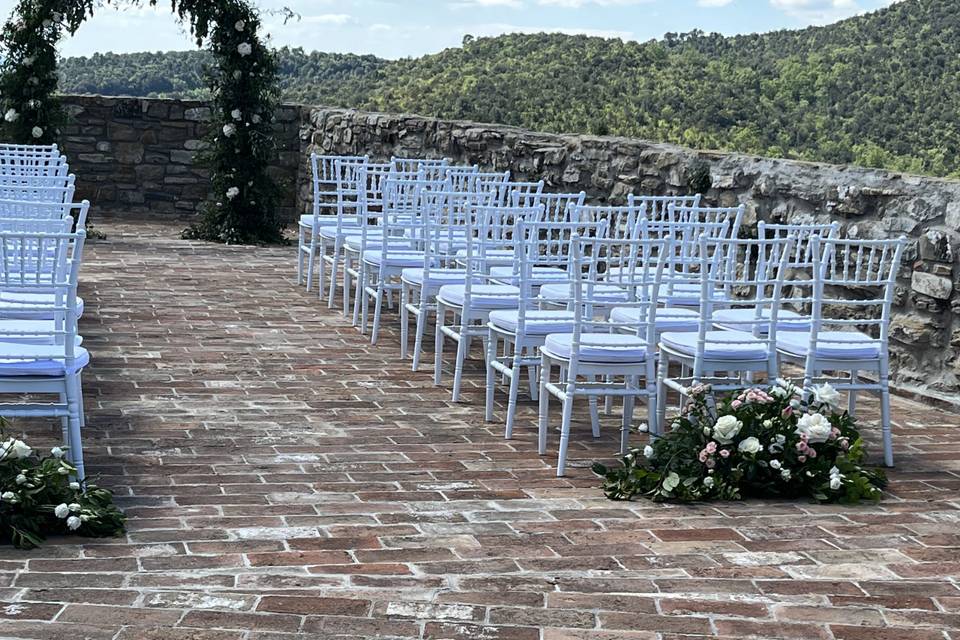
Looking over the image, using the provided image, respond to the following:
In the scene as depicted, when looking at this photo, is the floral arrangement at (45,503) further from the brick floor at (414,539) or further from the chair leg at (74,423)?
the chair leg at (74,423)

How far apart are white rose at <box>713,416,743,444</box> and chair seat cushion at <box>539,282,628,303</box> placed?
1.28 metres

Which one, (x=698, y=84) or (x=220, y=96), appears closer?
(x=220, y=96)

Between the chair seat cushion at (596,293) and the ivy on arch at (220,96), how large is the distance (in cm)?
575

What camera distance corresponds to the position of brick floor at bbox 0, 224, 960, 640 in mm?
3271

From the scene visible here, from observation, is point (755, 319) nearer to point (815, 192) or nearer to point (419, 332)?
point (419, 332)

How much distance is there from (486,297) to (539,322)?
66cm

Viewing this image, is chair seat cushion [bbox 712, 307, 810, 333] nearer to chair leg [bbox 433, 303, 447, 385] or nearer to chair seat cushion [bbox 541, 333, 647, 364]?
chair seat cushion [bbox 541, 333, 647, 364]

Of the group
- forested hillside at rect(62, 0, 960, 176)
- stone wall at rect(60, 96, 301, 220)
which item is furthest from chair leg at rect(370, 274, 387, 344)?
stone wall at rect(60, 96, 301, 220)

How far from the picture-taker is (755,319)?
205 inches

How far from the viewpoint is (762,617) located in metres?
3.33

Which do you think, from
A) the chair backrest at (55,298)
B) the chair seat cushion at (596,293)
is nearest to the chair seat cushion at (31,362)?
the chair backrest at (55,298)

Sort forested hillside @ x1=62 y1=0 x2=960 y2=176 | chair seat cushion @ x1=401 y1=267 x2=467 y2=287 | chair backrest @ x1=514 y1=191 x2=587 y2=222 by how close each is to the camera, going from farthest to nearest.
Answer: forested hillside @ x1=62 y1=0 x2=960 y2=176
chair seat cushion @ x1=401 y1=267 x2=467 y2=287
chair backrest @ x1=514 y1=191 x2=587 y2=222

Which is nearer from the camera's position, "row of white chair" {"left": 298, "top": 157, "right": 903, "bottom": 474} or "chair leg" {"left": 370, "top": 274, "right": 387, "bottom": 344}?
"row of white chair" {"left": 298, "top": 157, "right": 903, "bottom": 474}

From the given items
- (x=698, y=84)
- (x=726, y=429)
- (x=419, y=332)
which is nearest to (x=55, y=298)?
(x=419, y=332)
